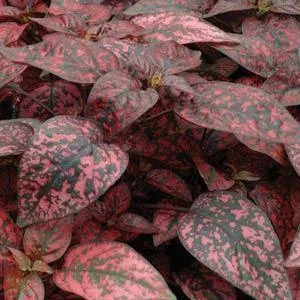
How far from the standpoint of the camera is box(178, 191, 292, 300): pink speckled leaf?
977mm

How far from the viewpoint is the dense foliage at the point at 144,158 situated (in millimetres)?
919

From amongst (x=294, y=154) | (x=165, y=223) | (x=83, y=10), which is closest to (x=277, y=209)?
(x=294, y=154)

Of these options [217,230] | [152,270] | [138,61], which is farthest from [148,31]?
[152,270]

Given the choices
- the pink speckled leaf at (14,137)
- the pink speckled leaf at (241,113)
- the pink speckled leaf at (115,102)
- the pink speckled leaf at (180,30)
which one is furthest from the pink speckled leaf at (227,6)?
the pink speckled leaf at (14,137)

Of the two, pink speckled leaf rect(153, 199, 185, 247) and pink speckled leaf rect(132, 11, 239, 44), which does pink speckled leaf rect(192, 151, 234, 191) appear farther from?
pink speckled leaf rect(132, 11, 239, 44)

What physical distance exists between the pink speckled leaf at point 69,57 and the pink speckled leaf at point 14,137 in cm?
12

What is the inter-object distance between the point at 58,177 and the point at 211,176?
1.34 feet

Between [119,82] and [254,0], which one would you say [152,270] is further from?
[254,0]

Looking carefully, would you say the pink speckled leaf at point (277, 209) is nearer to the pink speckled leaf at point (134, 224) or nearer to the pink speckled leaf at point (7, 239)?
the pink speckled leaf at point (134, 224)

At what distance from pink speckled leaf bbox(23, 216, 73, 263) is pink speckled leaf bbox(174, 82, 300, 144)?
12.0 inches

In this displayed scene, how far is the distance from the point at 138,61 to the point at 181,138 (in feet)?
0.66

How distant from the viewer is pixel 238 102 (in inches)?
41.3

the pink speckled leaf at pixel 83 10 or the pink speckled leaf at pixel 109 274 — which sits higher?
the pink speckled leaf at pixel 83 10

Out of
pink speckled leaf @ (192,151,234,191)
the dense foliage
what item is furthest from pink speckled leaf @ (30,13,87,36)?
pink speckled leaf @ (192,151,234,191)
